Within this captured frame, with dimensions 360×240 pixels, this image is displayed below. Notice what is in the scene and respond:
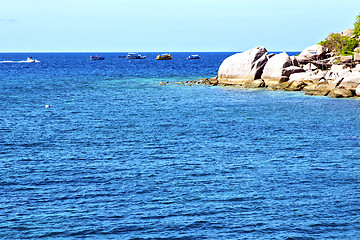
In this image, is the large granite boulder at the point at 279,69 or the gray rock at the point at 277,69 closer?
the large granite boulder at the point at 279,69

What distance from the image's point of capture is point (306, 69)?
71.9 meters

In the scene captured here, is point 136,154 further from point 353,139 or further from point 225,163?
point 353,139

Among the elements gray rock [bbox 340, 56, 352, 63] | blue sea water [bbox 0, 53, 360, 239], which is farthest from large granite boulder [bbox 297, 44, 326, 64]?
blue sea water [bbox 0, 53, 360, 239]

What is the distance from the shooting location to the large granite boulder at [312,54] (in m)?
76.4

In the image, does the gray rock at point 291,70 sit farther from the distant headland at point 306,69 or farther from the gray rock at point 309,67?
the gray rock at point 309,67

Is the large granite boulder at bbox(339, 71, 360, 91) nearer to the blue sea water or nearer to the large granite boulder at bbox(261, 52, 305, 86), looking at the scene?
the blue sea water

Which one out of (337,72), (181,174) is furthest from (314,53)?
(181,174)

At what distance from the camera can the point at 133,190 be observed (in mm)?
23203

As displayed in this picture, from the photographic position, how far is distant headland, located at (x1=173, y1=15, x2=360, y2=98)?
61.0 m

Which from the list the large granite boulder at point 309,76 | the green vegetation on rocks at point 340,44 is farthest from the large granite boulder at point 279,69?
the green vegetation on rocks at point 340,44

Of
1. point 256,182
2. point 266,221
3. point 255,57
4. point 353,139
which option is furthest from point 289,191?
point 255,57

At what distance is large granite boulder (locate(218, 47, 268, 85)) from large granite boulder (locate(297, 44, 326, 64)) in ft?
20.5

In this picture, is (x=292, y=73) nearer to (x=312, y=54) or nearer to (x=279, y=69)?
(x=279, y=69)

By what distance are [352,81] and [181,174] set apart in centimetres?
3886
